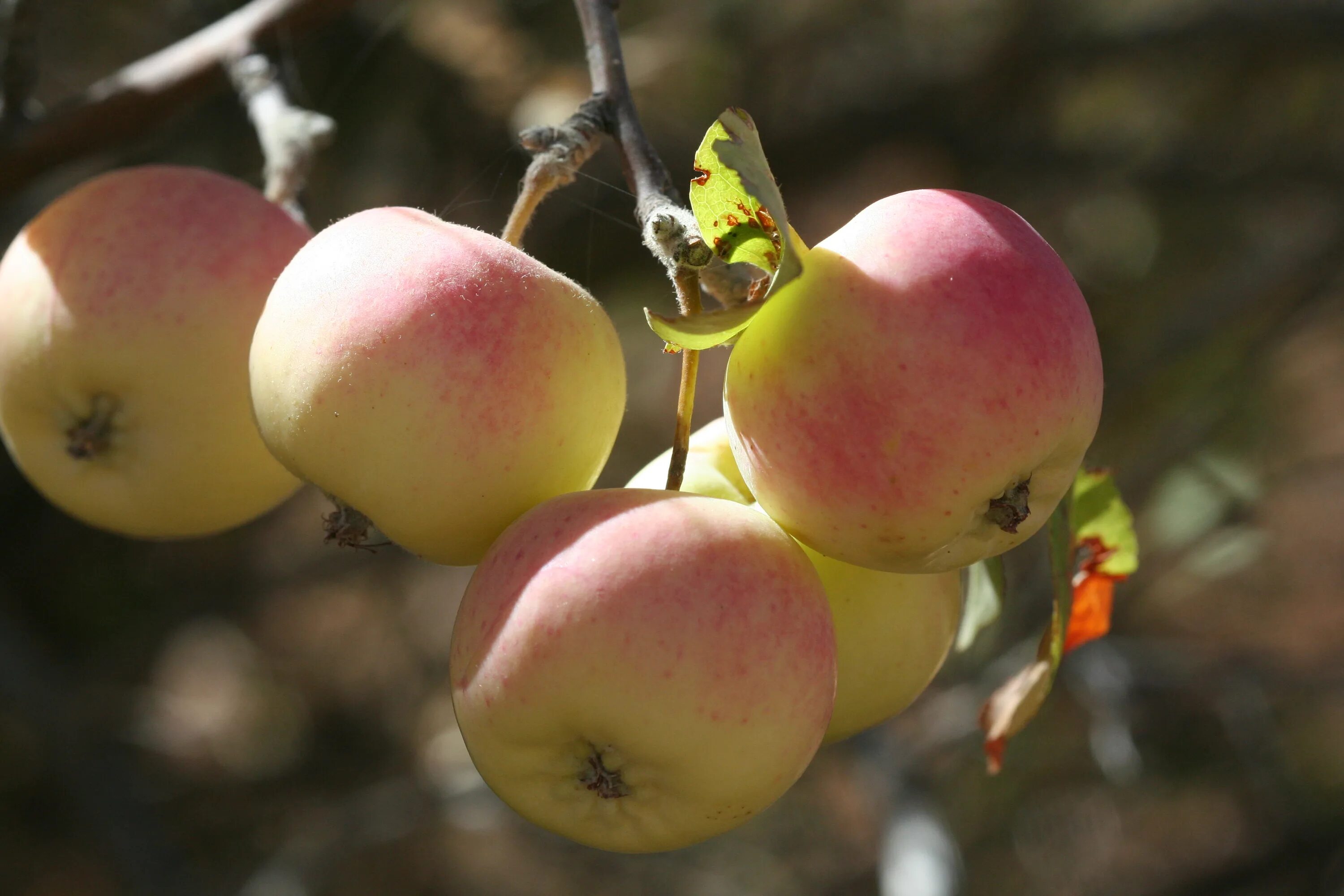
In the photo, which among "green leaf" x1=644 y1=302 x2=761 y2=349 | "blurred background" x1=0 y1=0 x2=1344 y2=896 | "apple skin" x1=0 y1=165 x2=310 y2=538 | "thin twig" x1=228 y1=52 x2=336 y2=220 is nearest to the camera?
"green leaf" x1=644 y1=302 x2=761 y2=349

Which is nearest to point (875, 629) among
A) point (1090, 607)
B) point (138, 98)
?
point (1090, 607)

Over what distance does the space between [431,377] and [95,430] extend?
333 mm

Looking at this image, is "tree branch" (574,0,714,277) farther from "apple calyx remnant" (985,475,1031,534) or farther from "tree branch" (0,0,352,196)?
"tree branch" (0,0,352,196)

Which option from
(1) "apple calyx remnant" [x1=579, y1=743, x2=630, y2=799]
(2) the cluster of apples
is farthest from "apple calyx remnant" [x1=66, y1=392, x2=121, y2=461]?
(1) "apple calyx remnant" [x1=579, y1=743, x2=630, y2=799]

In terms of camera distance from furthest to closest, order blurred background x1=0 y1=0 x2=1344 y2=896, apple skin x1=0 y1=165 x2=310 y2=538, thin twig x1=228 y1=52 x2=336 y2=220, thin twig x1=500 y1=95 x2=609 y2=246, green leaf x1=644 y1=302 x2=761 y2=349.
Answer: blurred background x1=0 y1=0 x2=1344 y2=896 → thin twig x1=228 y1=52 x2=336 y2=220 → apple skin x1=0 y1=165 x2=310 y2=538 → thin twig x1=500 y1=95 x2=609 y2=246 → green leaf x1=644 y1=302 x2=761 y2=349

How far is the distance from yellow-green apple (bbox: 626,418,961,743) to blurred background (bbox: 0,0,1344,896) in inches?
19.6

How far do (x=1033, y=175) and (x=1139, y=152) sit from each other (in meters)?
0.19

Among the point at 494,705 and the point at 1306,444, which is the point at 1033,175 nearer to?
the point at 1306,444

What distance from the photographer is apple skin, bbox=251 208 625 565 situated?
1.99 feet

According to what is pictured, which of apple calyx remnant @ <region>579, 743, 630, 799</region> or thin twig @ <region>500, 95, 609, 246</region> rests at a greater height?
thin twig @ <region>500, 95, 609, 246</region>

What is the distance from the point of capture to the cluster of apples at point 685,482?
0.56 m

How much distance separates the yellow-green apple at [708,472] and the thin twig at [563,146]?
7.1 inches

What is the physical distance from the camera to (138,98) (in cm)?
100

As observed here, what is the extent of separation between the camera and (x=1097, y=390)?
618mm
